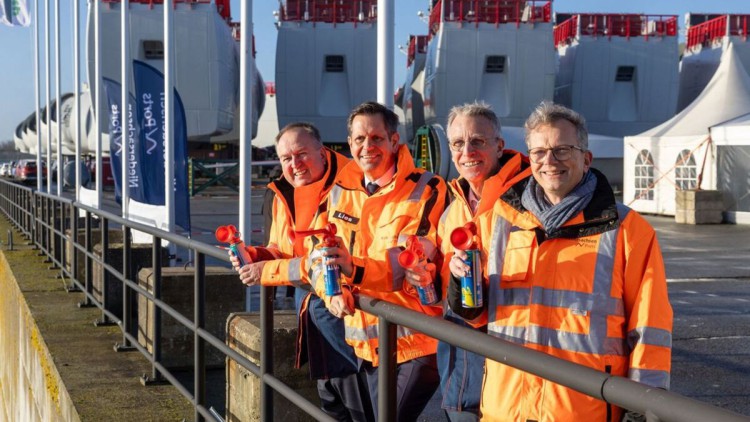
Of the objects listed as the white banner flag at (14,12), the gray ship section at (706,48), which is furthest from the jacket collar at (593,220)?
the gray ship section at (706,48)

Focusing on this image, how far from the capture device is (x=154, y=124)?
13664mm

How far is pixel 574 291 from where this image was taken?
110 inches

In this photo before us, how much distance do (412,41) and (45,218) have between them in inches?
2136

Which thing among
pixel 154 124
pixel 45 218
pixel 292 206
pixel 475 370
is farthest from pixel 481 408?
pixel 45 218

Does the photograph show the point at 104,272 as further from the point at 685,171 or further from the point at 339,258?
the point at 685,171

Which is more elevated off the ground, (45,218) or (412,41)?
(412,41)

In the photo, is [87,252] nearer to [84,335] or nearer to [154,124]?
[84,335]

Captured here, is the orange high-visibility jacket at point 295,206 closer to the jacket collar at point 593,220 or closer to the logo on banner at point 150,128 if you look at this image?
the jacket collar at point 593,220

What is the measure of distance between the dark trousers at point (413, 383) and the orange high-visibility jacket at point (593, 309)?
712 mm

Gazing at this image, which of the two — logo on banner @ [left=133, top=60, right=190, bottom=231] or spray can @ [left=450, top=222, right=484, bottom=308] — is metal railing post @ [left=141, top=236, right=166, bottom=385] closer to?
spray can @ [left=450, top=222, right=484, bottom=308]

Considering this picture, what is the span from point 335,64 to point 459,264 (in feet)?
172

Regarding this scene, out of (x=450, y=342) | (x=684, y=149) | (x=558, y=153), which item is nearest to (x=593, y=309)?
(x=558, y=153)

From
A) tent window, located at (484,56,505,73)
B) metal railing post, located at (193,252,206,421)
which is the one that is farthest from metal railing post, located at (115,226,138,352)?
tent window, located at (484,56,505,73)

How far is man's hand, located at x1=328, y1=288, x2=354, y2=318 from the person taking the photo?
315 cm
